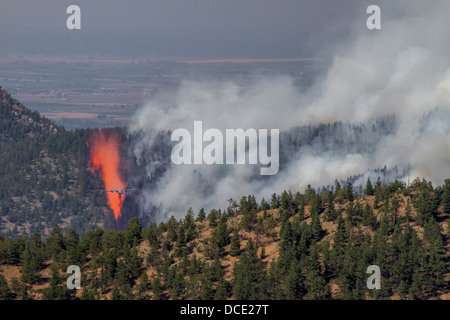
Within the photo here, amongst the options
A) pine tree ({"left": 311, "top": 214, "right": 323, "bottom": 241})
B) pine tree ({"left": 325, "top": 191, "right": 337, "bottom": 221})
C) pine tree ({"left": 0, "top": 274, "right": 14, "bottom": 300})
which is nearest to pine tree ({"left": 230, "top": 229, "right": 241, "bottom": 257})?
pine tree ({"left": 311, "top": 214, "right": 323, "bottom": 241})

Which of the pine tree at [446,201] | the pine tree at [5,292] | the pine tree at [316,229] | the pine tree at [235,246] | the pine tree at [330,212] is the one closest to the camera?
the pine tree at [5,292]

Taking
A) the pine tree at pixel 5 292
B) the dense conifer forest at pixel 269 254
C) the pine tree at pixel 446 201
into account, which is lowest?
the pine tree at pixel 5 292

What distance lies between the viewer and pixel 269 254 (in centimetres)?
14112

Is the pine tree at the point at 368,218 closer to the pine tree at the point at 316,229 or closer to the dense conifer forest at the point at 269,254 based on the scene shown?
the dense conifer forest at the point at 269,254

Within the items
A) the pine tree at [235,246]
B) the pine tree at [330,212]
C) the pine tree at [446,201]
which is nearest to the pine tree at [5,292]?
the pine tree at [235,246]

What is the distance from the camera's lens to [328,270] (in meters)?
133

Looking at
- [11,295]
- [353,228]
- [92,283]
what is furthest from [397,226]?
[11,295]

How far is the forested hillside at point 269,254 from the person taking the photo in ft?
414

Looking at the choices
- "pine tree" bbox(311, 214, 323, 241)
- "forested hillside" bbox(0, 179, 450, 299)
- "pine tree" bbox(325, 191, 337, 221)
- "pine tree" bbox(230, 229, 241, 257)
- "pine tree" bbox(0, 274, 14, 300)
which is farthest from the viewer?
"pine tree" bbox(325, 191, 337, 221)

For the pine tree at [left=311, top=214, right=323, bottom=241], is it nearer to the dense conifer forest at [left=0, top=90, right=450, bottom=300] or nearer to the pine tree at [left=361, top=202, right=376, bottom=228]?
the dense conifer forest at [left=0, top=90, right=450, bottom=300]

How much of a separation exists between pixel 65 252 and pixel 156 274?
18078mm

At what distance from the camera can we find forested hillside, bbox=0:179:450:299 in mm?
126188
